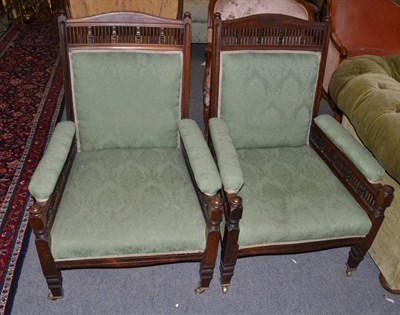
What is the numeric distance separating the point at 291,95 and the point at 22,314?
5.75 feet

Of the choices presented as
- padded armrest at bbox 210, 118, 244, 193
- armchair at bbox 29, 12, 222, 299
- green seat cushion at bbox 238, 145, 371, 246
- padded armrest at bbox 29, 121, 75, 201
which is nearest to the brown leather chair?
green seat cushion at bbox 238, 145, 371, 246

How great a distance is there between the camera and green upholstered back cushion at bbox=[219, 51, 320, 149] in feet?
7.08

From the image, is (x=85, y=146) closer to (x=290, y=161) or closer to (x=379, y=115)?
(x=290, y=161)

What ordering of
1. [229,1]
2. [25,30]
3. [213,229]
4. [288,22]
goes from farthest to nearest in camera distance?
[25,30], [229,1], [288,22], [213,229]

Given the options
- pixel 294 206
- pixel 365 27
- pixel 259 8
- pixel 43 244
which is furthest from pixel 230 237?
pixel 365 27

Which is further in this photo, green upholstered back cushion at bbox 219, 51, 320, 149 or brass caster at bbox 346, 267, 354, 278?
brass caster at bbox 346, 267, 354, 278

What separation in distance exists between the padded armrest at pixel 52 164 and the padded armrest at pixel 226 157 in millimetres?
698

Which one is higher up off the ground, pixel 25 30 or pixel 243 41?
pixel 243 41

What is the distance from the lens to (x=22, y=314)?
78.7 inches

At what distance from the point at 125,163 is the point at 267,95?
2.73 ft

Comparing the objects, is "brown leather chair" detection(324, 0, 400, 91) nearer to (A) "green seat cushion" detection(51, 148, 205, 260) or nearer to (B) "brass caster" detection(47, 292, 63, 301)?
(A) "green seat cushion" detection(51, 148, 205, 260)

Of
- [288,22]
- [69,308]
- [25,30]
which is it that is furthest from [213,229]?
[25,30]

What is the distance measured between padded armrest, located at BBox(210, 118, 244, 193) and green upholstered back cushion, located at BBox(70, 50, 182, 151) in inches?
9.7

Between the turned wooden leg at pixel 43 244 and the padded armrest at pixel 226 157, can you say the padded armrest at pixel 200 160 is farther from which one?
the turned wooden leg at pixel 43 244
